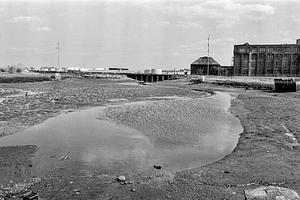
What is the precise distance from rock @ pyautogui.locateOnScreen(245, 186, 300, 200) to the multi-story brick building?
99368 mm

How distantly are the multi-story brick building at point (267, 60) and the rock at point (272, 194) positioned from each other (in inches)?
3912

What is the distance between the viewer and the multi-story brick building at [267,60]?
10275cm

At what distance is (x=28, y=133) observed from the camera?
17625 mm

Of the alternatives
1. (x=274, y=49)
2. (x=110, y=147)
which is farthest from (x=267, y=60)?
(x=110, y=147)

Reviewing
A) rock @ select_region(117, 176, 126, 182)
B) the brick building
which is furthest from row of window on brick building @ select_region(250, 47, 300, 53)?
rock @ select_region(117, 176, 126, 182)

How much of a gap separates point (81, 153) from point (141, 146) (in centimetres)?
288

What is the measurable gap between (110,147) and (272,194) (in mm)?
8011

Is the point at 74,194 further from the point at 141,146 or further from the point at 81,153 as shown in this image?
the point at 141,146

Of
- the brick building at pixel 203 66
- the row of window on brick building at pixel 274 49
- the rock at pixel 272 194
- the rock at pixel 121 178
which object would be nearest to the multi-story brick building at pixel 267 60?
the row of window on brick building at pixel 274 49

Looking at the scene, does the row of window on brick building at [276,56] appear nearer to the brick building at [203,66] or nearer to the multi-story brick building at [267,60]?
the multi-story brick building at [267,60]

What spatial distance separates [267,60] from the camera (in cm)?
10744

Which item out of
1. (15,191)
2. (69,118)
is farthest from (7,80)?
(15,191)

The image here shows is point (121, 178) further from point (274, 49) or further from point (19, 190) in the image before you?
point (274, 49)

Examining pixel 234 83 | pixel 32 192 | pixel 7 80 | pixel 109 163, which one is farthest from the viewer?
pixel 7 80
